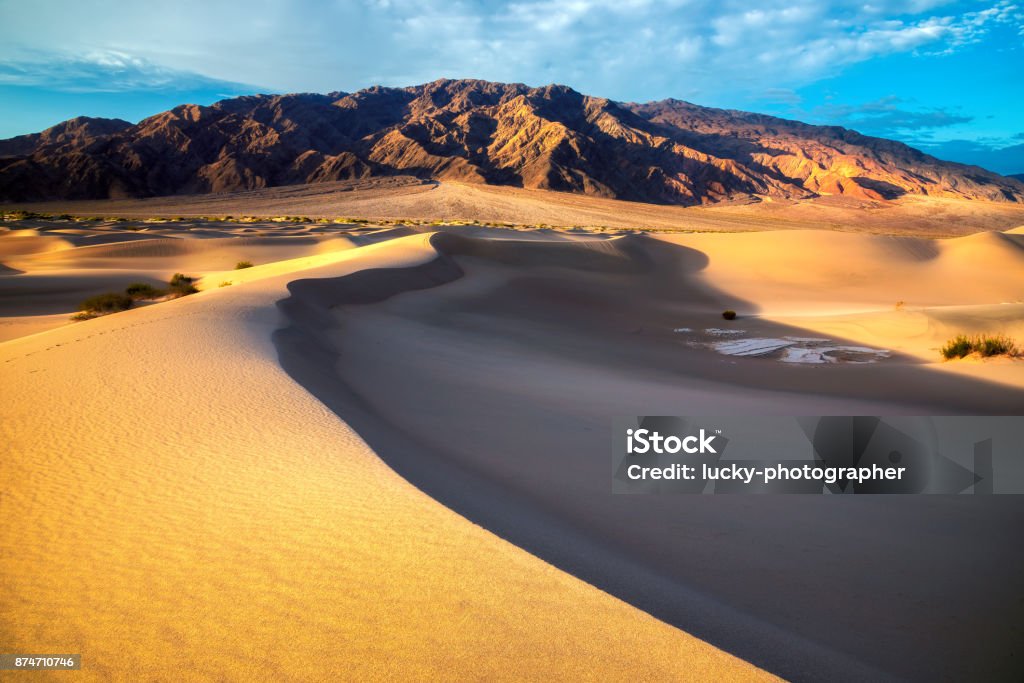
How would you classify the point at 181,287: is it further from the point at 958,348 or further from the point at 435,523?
the point at 958,348

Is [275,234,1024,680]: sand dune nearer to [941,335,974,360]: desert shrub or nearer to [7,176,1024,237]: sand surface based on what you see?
[941,335,974,360]: desert shrub

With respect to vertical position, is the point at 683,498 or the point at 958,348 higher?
the point at 958,348

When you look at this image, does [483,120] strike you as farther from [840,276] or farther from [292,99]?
[840,276]

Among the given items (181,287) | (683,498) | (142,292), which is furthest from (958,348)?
(142,292)

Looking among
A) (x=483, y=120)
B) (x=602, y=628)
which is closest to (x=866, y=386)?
(x=602, y=628)

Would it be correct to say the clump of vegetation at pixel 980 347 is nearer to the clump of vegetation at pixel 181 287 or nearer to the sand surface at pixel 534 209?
the clump of vegetation at pixel 181 287
